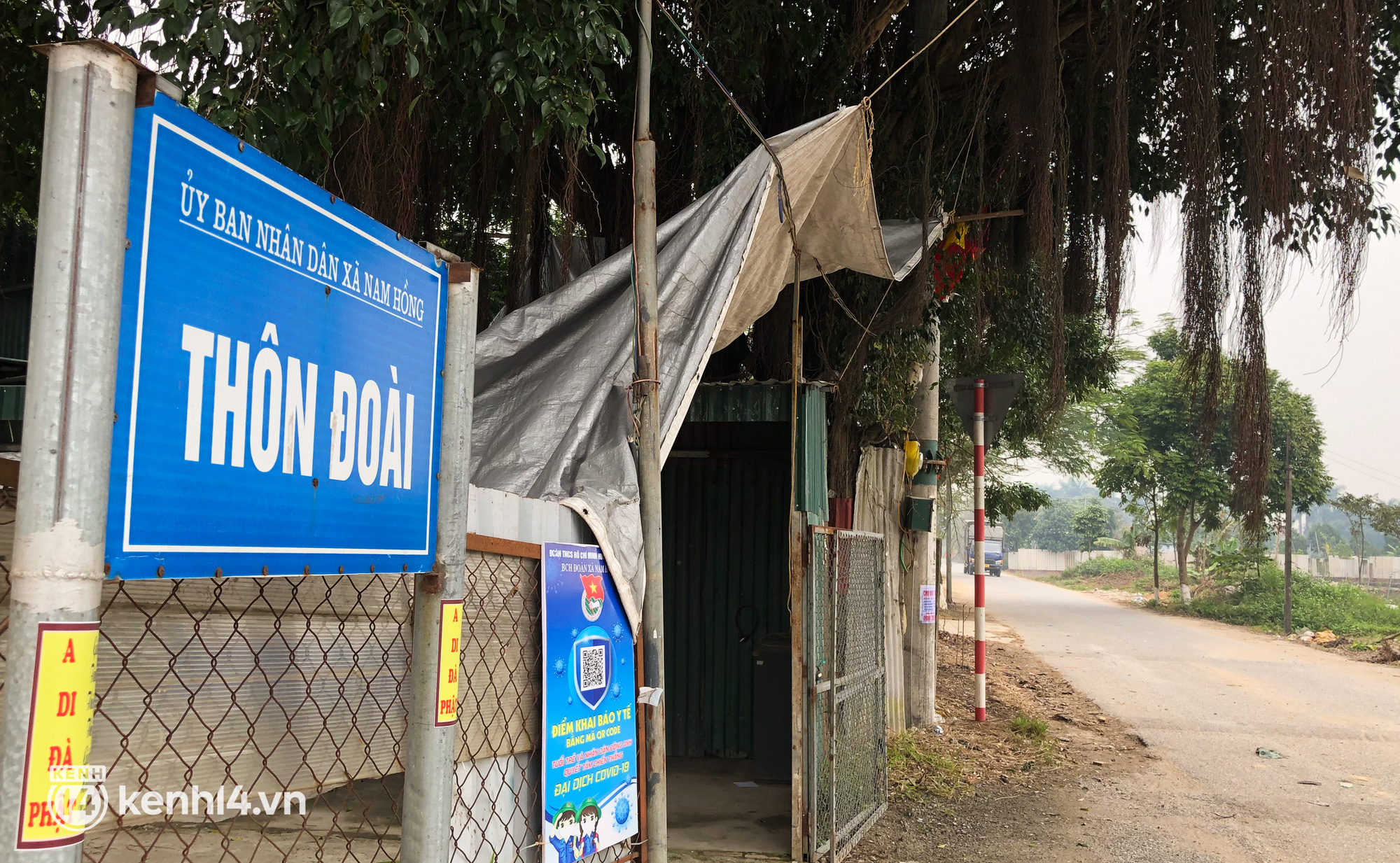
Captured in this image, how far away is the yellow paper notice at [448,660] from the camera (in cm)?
183

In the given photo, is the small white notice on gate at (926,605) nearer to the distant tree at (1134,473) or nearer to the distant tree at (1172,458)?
the distant tree at (1172,458)

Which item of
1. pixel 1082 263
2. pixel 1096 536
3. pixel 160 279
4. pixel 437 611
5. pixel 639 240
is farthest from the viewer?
pixel 1096 536

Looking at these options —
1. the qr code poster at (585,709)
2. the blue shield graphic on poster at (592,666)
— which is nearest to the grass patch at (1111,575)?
the qr code poster at (585,709)

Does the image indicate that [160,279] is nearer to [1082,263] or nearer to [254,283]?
[254,283]

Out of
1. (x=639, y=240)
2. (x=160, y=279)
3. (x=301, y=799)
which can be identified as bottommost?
(x=301, y=799)

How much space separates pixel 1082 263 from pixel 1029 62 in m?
1.59

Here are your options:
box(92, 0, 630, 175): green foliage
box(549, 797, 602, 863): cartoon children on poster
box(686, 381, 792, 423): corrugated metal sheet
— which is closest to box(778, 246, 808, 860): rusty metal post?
box(686, 381, 792, 423): corrugated metal sheet

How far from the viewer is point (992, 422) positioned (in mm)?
11070

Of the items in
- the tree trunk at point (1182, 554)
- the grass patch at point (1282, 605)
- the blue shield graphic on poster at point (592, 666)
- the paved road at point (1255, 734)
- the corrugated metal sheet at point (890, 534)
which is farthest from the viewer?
the tree trunk at point (1182, 554)

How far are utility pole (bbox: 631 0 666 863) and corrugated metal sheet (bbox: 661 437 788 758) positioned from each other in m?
5.33

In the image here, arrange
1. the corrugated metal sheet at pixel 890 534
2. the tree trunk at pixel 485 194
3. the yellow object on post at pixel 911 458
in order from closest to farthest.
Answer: the tree trunk at pixel 485 194
the corrugated metal sheet at pixel 890 534
the yellow object on post at pixel 911 458

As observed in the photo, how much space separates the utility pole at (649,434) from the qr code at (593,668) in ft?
0.91

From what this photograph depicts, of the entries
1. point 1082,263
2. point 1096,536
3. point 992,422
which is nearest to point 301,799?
point 1082,263

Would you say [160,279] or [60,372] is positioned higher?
[160,279]
